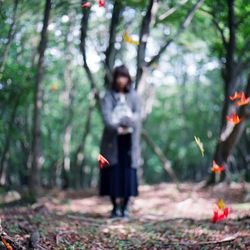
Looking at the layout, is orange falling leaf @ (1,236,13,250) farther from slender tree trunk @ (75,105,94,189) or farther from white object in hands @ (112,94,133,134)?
slender tree trunk @ (75,105,94,189)

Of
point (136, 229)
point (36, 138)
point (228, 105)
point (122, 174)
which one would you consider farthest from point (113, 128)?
point (228, 105)

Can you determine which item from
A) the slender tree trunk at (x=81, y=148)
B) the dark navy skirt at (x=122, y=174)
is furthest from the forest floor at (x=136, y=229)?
the slender tree trunk at (x=81, y=148)

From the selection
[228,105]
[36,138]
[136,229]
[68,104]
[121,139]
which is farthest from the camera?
[68,104]

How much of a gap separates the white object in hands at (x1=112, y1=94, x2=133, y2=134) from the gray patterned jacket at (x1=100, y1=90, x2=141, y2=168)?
0.05m

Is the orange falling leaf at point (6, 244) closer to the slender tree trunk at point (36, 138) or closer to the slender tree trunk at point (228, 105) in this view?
the slender tree trunk at point (36, 138)

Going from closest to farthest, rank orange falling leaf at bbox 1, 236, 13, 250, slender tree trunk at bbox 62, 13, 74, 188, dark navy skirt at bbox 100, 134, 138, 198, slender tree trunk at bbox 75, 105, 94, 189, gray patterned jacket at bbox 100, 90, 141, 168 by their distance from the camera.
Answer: orange falling leaf at bbox 1, 236, 13, 250, gray patterned jacket at bbox 100, 90, 141, 168, dark navy skirt at bbox 100, 134, 138, 198, slender tree trunk at bbox 62, 13, 74, 188, slender tree trunk at bbox 75, 105, 94, 189

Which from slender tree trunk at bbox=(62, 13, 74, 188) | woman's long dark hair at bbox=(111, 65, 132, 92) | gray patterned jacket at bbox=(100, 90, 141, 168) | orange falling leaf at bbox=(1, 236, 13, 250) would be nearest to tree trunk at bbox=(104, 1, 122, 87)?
woman's long dark hair at bbox=(111, 65, 132, 92)

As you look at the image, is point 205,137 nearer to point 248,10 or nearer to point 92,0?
point 248,10

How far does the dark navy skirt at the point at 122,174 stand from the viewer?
5930 millimetres

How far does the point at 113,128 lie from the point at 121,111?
0.27 meters

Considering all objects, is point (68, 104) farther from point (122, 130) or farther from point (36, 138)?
point (122, 130)

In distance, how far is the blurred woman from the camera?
581cm

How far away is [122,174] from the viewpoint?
235 inches

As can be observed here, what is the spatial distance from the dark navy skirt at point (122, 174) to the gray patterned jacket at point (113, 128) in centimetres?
7
